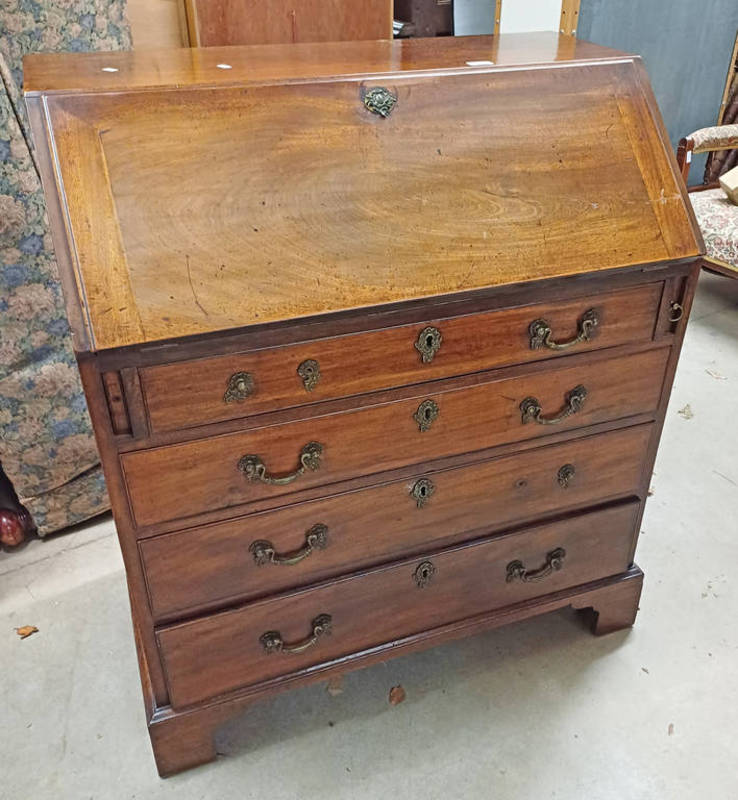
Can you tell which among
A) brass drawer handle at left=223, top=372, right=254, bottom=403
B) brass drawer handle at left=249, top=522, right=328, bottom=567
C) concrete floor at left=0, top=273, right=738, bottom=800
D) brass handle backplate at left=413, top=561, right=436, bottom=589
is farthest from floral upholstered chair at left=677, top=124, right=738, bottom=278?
brass drawer handle at left=223, top=372, right=254, bottom=403

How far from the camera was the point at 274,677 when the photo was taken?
1.51 meters

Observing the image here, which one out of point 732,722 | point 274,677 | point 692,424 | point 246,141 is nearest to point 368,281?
point 246,141

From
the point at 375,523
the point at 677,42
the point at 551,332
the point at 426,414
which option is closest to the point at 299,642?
the point at 375,523

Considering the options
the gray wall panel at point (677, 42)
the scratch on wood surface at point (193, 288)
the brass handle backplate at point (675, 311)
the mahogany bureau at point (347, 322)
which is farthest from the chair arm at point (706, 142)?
the scratch on wood surface at point (193, 288)

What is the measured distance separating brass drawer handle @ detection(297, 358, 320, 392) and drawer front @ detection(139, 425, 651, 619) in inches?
9.5

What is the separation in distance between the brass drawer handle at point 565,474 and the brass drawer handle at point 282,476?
531 millimetres

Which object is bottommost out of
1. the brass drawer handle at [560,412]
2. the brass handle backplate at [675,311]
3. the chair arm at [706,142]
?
the chair arm at [706,142]

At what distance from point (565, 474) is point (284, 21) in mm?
1338

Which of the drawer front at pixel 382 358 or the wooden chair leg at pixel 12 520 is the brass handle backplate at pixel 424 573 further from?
the wooden chair leg at pixel 12 520

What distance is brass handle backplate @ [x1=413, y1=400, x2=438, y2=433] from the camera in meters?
1.32

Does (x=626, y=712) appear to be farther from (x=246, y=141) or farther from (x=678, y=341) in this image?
(x=246, y=141)

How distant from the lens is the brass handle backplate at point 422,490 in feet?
4.63

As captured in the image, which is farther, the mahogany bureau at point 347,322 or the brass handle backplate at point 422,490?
the brass handle backplate at point 422,490

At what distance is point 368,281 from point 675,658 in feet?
3.97
